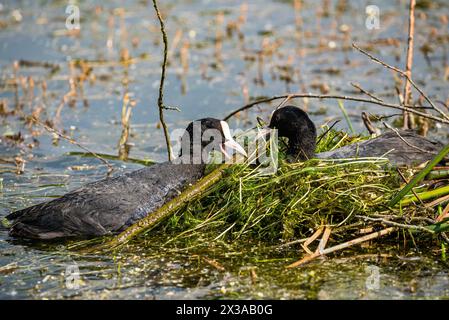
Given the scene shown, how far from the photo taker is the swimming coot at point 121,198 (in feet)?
19.3

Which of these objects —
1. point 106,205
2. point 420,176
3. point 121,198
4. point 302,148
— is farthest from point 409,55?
point 106,205

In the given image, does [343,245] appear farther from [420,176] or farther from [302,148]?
[302,148]

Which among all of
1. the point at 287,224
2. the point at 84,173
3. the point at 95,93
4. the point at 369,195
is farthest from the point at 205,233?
the point at 95,93

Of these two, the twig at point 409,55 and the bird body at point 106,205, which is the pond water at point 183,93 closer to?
the bird body at point 106,205

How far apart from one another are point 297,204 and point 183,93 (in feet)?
15.1

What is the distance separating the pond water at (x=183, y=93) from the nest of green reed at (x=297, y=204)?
0.18m

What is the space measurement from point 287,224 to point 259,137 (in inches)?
34.0

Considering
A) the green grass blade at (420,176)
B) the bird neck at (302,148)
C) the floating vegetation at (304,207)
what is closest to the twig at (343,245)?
the floating vegetation at (304,207)

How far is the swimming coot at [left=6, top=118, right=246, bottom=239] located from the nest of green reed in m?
0.31

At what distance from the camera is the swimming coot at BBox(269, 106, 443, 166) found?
617cm

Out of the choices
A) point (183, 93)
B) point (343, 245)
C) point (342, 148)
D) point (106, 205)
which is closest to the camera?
point (343, 245)

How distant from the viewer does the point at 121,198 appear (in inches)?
239

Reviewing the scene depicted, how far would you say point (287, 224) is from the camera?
5641mm
